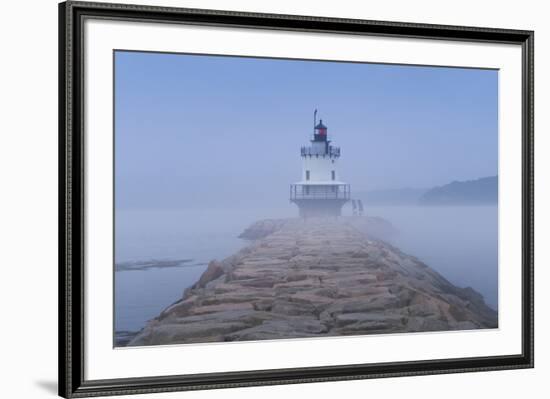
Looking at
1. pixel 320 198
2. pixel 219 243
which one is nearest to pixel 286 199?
pixel 320 198

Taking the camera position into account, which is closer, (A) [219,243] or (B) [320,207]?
(A) [219,243]

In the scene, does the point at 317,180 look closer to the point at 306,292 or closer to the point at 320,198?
the point at 320,198

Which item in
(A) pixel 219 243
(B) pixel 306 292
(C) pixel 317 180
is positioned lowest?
(B) pixel 306 292

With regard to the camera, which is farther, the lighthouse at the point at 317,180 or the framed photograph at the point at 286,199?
the lighthouse at the point at 317,180

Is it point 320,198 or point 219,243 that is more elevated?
point 320,198

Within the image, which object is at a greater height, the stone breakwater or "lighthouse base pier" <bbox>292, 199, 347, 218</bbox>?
"lighthouse base pier" <bbox>292, 199, 347, 218</bbox>

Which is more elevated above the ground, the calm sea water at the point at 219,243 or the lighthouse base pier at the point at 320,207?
the lighthouse base pier at the point at 320,207
